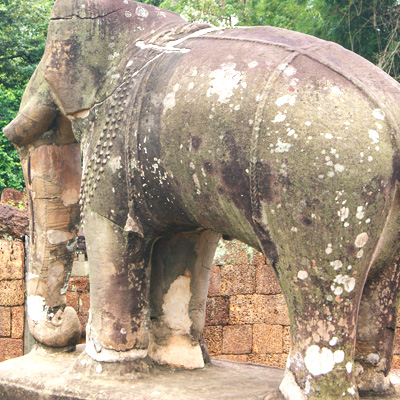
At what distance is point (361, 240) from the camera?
1.90 meters

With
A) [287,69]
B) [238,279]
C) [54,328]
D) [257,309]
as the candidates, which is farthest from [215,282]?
[287,69]

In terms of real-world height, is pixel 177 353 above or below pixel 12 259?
below

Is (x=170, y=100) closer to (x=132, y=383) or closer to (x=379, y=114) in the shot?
(x=379, y=114)

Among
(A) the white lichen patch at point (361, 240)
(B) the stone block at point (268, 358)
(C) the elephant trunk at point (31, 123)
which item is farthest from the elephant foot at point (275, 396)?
(B) the stone block at point (268, 358)

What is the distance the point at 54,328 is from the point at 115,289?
0.71 m

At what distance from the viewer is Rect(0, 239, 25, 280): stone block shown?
4.42 meters

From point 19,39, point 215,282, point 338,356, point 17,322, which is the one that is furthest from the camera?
point 19,39

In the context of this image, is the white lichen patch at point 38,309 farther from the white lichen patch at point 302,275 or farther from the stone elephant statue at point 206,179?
the white lichen patch at point 302,275

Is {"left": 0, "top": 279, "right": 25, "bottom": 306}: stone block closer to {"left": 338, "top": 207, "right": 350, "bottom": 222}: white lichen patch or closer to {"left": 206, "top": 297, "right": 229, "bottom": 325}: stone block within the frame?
{"left": 206, "top": 297, "right": 229, "bottom": 325}: stone block

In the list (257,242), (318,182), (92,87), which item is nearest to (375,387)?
(257,242)

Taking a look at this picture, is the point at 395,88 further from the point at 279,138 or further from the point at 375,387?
the point at 375,387

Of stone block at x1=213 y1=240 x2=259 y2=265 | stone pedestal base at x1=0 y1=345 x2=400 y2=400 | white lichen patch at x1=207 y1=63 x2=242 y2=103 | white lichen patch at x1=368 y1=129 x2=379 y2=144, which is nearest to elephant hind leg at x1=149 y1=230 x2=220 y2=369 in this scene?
stone pedestal base at x1=0 y1=345 x2=400 y2=400

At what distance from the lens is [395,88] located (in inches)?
78.0

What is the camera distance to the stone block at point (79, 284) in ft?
14.6
